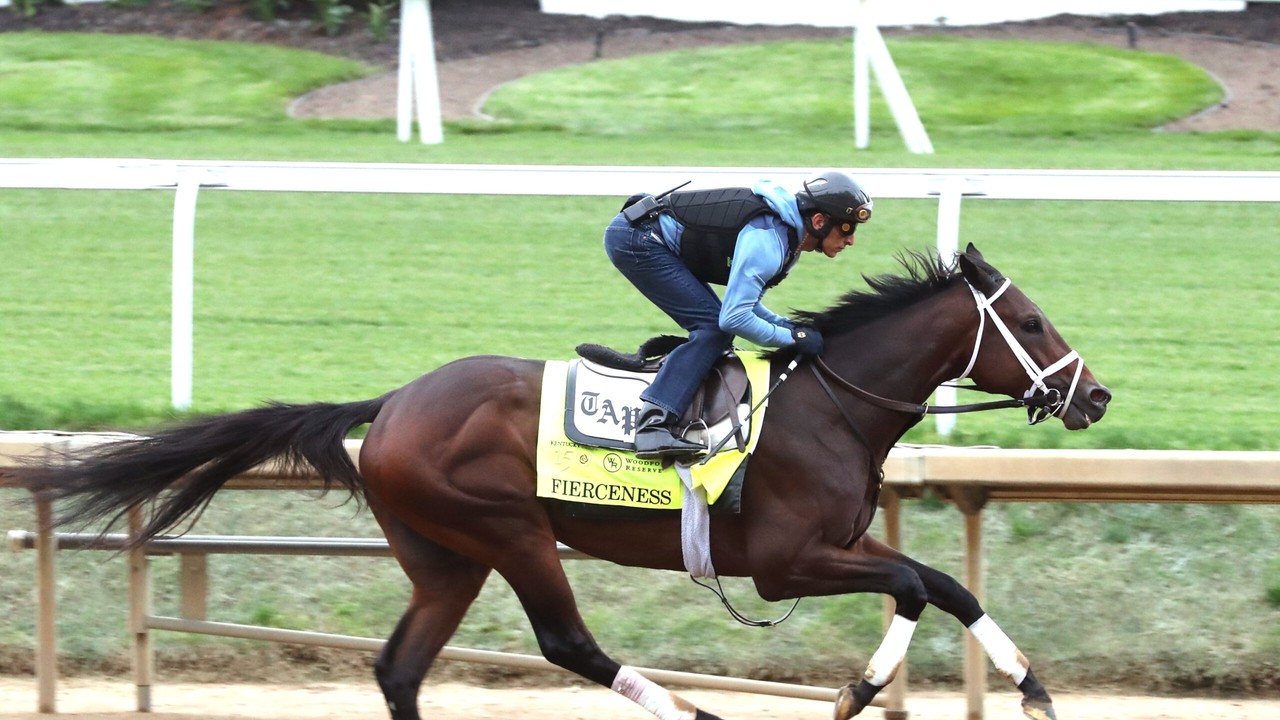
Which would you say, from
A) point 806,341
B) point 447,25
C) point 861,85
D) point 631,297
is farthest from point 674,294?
point 447,25

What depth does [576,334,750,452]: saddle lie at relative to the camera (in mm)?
4285

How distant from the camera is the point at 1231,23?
57.7 ft

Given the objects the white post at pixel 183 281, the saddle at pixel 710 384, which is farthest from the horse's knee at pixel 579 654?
the white post at pixel 183 281

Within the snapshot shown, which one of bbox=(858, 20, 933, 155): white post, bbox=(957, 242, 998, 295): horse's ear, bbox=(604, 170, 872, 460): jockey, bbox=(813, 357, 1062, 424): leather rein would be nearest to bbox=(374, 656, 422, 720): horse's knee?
bbox=(604, 170, 872, 460): jockey

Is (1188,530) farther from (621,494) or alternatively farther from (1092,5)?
(1092,5)

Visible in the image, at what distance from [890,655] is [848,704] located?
0.17 meters

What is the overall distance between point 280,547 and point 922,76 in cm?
1293

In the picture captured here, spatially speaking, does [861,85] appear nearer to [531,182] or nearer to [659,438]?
[531,182]

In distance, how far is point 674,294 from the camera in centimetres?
445

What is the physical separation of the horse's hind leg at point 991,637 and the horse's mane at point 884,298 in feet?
2.31

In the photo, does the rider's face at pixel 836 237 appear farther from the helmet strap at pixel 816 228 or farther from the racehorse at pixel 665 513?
the racehorse at pixel 665 513

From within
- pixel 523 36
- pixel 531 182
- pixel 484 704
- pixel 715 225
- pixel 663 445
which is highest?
pixel 715 225

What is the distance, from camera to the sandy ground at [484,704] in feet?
16.7

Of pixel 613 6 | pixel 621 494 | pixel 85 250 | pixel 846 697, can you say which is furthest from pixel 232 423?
pixel 613 6
